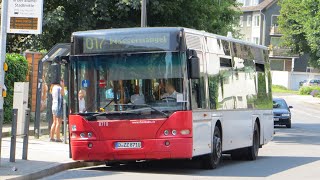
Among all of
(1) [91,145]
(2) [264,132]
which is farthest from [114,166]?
(2) [264,132]

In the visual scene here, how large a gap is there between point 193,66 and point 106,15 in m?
13.7

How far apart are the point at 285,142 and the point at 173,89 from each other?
15.5 meters

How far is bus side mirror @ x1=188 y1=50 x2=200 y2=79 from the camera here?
1546 centimetres

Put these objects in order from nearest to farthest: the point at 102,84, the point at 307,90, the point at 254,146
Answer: the point at 102,84 < the point at 254,146 < the point at 307,90

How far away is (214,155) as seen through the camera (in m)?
17.5

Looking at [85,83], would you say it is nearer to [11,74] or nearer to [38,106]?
[38,106]

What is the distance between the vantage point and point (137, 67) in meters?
15.9

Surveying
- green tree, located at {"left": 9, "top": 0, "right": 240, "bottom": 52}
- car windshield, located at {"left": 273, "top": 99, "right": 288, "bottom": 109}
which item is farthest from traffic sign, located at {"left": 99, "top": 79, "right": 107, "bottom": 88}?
car windshield, located at {"left": 273, "top": 99, "right": 288, "bottom": 109}

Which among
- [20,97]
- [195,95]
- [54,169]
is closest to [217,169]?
[195,95]


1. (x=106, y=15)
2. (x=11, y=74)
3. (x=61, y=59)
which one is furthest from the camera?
(x=106, y=15)

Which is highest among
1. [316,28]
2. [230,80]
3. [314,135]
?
[316,28]

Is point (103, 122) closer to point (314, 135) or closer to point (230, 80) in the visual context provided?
point (230, 80)

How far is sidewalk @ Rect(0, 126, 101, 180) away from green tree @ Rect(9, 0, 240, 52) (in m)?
7.68

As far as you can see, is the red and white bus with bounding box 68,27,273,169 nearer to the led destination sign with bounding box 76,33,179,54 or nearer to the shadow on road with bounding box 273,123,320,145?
the led destination sign with bounding box 76,33,179,54
